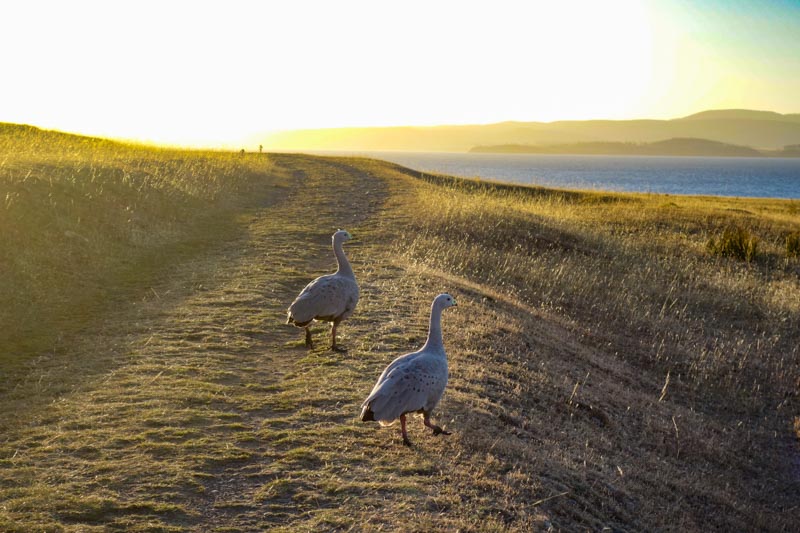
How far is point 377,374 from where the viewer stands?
9.50 metres

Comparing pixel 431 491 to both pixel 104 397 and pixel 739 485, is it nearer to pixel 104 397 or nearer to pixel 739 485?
pixel 104 397

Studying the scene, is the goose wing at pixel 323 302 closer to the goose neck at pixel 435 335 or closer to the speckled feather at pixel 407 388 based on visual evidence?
the goose neck at pixel 435 335

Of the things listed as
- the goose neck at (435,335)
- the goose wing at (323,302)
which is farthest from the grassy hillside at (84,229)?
the goose neck at (435,335)

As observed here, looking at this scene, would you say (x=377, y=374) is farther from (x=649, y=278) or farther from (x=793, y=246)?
(x=793, y=246)

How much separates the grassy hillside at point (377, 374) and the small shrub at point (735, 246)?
4.23 feet

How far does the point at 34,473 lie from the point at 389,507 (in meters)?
3.59

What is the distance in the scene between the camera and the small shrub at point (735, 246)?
26688mm

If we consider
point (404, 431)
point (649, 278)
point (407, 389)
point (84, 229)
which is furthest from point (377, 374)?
point (649, 278)

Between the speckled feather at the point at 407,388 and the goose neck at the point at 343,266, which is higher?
the goose neck at the point at 343,266

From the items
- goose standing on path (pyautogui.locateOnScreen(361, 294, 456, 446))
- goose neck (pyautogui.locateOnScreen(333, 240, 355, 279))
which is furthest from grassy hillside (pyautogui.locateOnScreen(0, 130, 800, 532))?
goose neck (pyautogui.locateOnScreen(333, 240, 355, 279))

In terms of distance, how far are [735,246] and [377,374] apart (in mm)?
22576

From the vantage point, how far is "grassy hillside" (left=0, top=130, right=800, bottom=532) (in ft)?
21.2

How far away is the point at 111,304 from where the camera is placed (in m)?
13.0

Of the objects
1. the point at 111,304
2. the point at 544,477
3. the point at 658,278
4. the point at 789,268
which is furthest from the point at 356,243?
the point at 789,268
